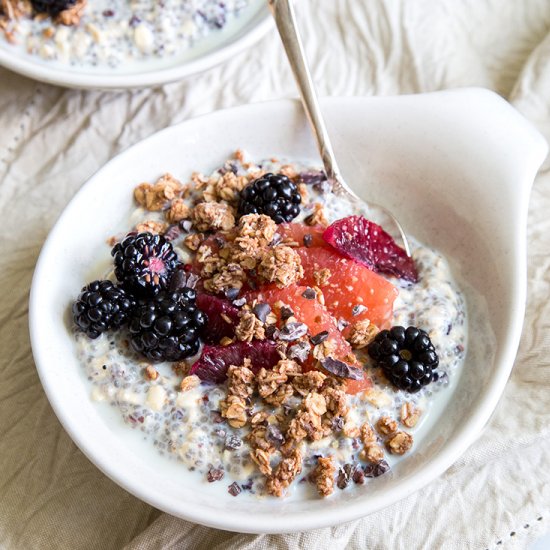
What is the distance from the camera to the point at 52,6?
2314 millimetres

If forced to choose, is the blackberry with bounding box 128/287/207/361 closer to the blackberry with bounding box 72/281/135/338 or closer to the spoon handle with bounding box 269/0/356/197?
the blackberry with bounding box 72/281/135/338

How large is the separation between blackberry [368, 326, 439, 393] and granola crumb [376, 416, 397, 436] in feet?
0.25

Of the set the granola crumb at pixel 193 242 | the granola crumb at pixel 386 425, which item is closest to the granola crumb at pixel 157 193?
the granola crumb at pixel 193 242

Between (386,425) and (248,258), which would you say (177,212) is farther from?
(386,425)

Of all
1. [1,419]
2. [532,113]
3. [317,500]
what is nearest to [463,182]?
[532,113]

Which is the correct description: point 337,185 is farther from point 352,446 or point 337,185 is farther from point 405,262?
point 352,446

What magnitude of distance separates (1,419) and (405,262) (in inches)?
41.6

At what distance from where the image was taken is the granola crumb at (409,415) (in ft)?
5.56

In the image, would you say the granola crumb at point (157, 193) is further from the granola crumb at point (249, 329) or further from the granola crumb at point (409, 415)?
the granola crumb at point (409, 415)

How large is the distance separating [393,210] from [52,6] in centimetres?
116

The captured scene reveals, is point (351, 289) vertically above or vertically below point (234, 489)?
above

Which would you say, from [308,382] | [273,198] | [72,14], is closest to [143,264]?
[273,198]

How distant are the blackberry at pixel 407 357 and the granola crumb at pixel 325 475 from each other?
0.23 m

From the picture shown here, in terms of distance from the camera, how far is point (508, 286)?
1.79 meters
